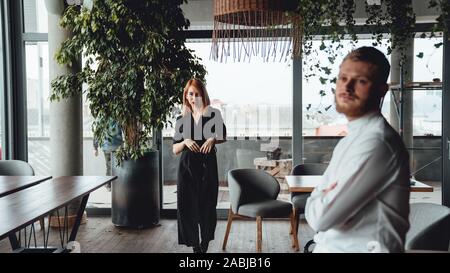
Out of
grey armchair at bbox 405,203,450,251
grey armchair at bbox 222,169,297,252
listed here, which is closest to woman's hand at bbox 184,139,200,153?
grey armchair at bbox 222,169,297,252

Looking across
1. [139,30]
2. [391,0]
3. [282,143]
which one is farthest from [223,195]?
[391,0]

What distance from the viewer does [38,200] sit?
2.93 metres

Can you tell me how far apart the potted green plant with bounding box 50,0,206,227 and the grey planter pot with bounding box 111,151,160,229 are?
0.16m

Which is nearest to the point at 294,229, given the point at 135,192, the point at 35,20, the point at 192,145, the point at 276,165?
the point at 192,145

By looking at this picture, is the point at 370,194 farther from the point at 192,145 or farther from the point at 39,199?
the point at 192,145

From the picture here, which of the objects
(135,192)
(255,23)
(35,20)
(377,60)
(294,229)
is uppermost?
(35,20)

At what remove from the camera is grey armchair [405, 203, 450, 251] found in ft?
7.19

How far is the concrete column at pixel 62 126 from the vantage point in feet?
17.2

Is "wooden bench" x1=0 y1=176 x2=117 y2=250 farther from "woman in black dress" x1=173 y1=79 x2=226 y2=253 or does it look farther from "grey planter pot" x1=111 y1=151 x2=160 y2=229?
"grey planter pot" x1=111 y1=151 x2=160 y2=229

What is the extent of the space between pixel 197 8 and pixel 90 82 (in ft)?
5.33

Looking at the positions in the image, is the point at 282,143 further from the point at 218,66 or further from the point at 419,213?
the point at 419,213

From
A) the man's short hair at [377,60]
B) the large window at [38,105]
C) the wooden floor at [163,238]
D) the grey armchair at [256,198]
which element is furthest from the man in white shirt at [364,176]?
the large window at [38,105]

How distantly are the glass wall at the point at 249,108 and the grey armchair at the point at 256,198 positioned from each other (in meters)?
1.28

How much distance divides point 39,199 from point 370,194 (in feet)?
8.12
